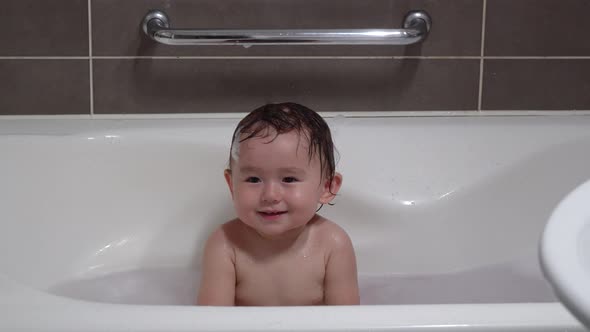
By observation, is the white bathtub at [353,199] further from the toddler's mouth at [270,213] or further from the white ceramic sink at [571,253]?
the white ceramic sink at [571,253]

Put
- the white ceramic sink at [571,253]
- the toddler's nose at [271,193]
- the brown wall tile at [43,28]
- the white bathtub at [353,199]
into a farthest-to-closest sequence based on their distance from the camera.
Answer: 1. the brown wall tile at [43,28]
2. the white bathtub at [353,199]
3. the toddler's nose at [271,193]
4. the white ceramic sink at [571,253]

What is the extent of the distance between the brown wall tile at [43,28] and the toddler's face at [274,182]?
589 millimetres

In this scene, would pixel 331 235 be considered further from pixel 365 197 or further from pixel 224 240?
pixel 365 197

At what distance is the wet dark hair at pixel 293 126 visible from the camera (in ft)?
3.95

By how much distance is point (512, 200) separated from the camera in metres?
Answer: 1.59

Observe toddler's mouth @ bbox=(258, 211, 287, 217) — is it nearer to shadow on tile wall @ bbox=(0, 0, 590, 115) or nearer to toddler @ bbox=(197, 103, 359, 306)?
toddler @ bbox=(197, 103, 359, 306)

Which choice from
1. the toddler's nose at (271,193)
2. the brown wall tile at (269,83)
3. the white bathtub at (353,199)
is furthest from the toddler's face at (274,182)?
the brown wall tile at (269,83)

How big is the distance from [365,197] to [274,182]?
1.34 feet

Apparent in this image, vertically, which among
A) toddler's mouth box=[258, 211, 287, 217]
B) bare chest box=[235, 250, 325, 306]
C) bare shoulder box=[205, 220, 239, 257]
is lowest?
bare chest box=[235, 250, 325, 306]

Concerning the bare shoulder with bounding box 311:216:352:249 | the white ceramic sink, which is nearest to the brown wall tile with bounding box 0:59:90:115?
the bare shoulder with bounding box 311:216:352:249

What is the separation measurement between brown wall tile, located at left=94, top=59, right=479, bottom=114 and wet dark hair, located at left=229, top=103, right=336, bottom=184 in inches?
16.5

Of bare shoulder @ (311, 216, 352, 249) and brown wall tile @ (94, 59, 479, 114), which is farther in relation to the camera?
brown wall tile @ (94, 59, 479, 114)

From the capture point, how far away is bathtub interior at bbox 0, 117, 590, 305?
150 centimetres

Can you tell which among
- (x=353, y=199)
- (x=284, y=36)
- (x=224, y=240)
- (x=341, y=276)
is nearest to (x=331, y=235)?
(x=341, y=276)
